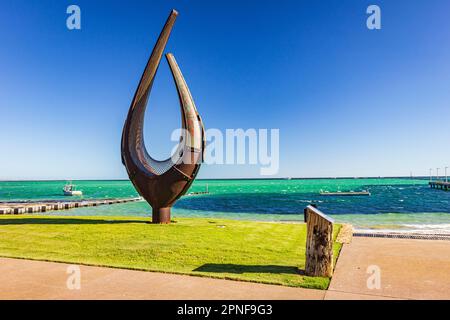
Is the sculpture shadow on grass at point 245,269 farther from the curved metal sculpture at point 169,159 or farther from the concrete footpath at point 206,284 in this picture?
the curved metal sculpture at point 169,159

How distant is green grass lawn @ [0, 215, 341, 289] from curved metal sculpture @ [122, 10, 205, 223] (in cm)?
146

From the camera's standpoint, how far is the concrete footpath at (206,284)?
5219mm

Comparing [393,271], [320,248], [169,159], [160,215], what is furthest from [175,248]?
[393,271]

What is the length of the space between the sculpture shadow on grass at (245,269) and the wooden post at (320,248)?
0.33 m

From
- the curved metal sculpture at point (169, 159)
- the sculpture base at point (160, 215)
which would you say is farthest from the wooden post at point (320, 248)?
the sculpture base at point (160, 215)

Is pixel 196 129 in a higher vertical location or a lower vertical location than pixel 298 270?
higher

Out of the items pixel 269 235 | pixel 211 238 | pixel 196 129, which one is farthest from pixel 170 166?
pixel 269 235

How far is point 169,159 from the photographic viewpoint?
1331cm

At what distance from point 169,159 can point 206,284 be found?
810 cm

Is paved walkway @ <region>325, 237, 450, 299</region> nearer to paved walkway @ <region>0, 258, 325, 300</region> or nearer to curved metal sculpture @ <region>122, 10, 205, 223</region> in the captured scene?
paved walkway @ <region>0, 258, 325, 300</region>

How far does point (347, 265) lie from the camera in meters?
7.38

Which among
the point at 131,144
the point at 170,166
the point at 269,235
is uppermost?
the point at 131,144
